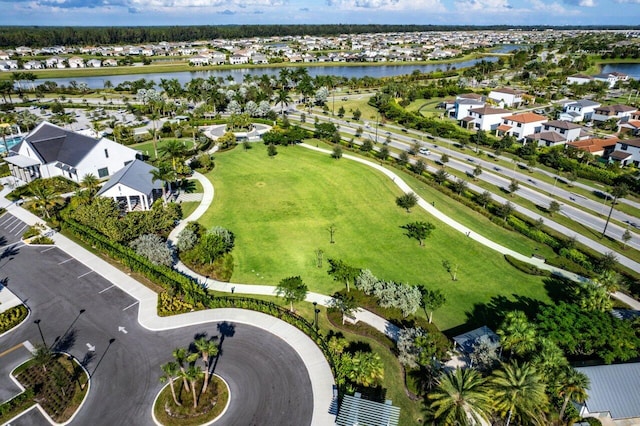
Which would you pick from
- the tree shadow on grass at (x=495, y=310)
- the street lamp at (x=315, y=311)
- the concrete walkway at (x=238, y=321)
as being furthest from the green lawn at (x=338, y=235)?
the concrete walkway at (x=238, y=321)

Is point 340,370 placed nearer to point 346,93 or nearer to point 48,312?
point 48,312

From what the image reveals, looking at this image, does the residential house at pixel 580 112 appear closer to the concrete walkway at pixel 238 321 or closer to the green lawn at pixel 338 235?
the green lawn at pixel 338 235

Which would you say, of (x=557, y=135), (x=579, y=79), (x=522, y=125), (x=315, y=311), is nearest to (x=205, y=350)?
(x=315, y=311)

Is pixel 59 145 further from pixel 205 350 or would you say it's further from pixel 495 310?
pixel 495 310

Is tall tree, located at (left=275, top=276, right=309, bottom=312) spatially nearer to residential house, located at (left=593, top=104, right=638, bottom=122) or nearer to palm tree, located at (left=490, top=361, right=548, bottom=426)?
palm tree, located at (left=490, top=361, right=548, bottom=426)

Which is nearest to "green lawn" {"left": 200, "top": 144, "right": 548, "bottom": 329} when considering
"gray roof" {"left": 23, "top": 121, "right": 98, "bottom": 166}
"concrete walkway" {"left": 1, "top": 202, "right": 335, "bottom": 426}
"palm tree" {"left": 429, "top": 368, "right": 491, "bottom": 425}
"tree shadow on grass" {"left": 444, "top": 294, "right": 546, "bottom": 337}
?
"tree shadow on grass" {"left": 444, "top": 294, "right": 546, "bottom": 337}

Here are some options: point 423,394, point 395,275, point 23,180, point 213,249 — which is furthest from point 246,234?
point 23,180
